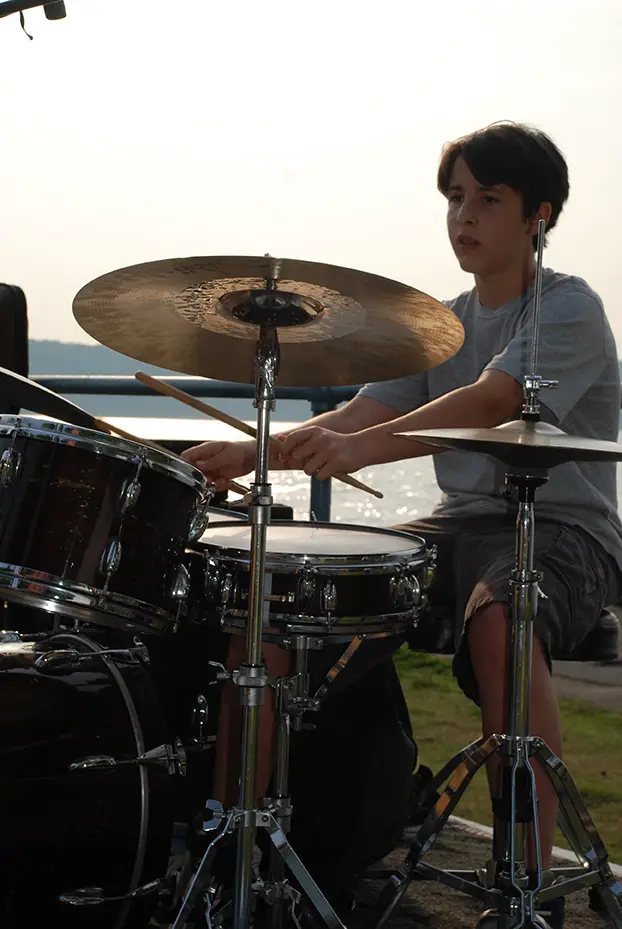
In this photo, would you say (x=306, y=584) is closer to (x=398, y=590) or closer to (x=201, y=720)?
(x=398, y=590)

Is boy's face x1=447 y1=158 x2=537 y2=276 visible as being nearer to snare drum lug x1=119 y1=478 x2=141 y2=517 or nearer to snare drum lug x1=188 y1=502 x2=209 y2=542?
snare drum lug x1=188 y1=502 x2=209 y2=542

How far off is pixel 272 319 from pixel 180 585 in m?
0.45

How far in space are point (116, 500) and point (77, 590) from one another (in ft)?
0.48

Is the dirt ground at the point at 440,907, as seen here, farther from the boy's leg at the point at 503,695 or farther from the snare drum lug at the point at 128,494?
the snare drum lug at the point at 128,494

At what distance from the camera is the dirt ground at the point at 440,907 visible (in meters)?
1.97

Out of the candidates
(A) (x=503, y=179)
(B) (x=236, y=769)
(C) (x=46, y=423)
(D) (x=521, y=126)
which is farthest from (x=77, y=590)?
(D) (x=521, y=126)

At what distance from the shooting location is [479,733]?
11.2 feet

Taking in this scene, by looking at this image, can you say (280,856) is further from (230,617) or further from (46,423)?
(46,423)

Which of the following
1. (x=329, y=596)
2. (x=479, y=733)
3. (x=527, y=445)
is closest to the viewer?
(x=527, y=445)

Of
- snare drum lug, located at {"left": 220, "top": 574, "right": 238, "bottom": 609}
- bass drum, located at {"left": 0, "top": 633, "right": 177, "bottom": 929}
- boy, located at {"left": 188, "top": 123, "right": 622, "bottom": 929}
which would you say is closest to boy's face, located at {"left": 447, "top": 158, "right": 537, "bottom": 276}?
boy, located at {"left": 188, "top": 123, "right": 622, "bottom": 929}

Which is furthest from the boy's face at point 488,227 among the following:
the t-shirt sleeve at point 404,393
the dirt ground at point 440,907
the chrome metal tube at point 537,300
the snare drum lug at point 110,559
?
the dirt ground at point 440,907

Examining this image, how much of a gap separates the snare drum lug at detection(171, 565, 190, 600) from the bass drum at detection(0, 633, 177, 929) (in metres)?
0.15

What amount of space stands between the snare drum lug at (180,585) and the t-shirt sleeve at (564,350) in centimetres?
72

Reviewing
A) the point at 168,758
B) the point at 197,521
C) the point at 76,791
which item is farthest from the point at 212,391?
the point at 76,791
